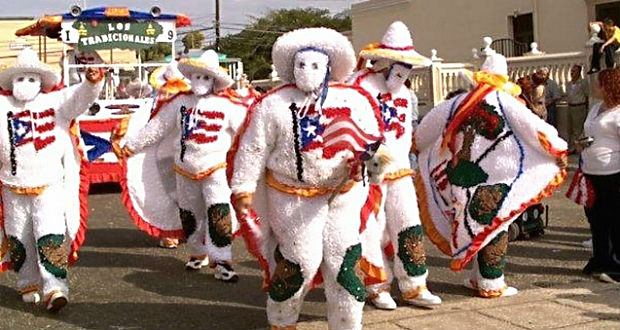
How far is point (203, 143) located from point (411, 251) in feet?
6.86

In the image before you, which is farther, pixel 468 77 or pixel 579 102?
pixel 579 102

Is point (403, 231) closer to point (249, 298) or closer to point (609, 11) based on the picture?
point (249, 298)

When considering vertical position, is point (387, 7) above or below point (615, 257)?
above

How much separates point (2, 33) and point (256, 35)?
23.7 m

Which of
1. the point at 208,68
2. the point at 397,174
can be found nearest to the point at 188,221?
the point at 208,68

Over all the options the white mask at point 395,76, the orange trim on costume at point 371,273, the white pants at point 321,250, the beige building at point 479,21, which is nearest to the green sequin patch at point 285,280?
the white pants at point 321,250

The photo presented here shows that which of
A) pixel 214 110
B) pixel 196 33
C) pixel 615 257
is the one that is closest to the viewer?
pixel 615 257

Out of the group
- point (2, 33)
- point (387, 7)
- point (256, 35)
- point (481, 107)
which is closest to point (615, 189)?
point (481, 107)

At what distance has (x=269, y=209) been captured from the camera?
522 cm

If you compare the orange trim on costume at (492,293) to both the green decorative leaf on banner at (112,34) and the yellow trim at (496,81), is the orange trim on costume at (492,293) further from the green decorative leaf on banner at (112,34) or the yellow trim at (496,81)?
the green decorative leaf on banner at (112,34)

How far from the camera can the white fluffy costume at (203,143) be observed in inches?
295

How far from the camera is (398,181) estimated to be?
250 inches

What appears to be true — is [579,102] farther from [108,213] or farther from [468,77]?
[468,77]

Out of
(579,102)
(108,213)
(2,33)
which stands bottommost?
(108,213)
